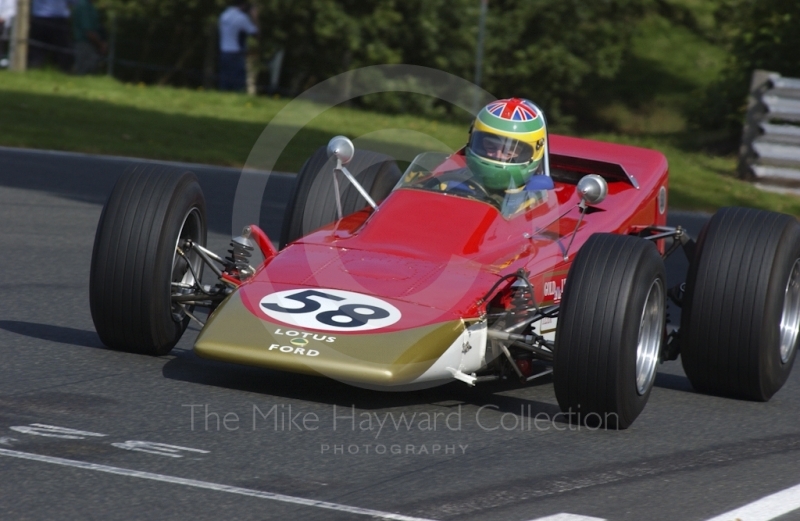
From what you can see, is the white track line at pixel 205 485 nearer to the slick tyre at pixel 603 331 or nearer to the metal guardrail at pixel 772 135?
the slick tyre at pixel 603 331

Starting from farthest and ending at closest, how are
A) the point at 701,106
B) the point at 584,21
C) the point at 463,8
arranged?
the point at 584,21 < the point at 463,8 < the point at 701,106

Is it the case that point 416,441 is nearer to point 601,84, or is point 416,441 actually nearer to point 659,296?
point 659,296

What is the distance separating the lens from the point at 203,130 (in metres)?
17.2

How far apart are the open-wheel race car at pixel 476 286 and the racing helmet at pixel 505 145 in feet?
0.03

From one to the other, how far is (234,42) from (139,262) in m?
15.2

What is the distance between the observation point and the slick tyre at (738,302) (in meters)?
6.53

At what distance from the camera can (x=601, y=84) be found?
3631 cm

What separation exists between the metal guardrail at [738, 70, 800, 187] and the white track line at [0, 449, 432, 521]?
534 inches

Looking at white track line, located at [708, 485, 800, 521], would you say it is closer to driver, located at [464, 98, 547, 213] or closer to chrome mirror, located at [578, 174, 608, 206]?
chrome mirror, located at [578, 174, 608, 206]

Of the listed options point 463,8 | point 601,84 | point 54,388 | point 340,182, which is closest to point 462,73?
point 463,8

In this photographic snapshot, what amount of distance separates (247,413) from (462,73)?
25916 millimetres

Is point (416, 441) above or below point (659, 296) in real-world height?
below

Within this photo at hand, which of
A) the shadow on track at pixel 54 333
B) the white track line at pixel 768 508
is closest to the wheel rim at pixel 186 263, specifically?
the shadow on track at pixel 54 333

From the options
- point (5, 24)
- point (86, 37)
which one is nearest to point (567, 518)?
point (5, 24)
